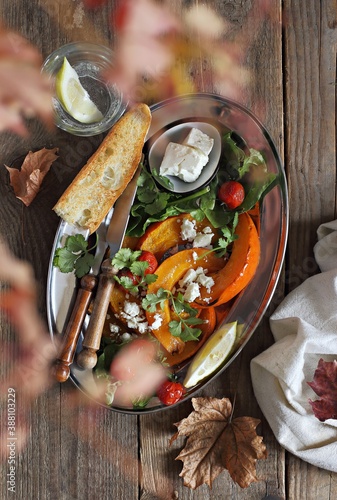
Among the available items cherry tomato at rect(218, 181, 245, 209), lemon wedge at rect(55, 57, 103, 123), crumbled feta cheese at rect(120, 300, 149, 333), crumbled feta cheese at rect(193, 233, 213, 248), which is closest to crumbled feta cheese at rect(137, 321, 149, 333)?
crumbled feta cheese at rect(120, 300, 149, 333)

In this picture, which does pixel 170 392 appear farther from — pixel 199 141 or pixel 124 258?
pixel 199 141

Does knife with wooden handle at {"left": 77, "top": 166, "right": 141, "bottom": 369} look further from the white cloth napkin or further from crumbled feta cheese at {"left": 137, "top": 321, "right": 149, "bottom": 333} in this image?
the white cloth napkin

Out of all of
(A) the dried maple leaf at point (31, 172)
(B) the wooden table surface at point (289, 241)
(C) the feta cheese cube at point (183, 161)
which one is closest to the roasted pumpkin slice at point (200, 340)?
(B) the wooden table surface at point (289, 241)

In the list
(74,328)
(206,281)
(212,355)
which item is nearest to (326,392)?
(212,355)

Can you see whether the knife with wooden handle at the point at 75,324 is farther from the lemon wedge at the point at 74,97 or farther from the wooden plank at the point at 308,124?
the wooden plank at the point at 308,124

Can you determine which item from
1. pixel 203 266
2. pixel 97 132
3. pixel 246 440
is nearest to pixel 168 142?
pixel 97 132

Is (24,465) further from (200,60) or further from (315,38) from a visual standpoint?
(315,38)
